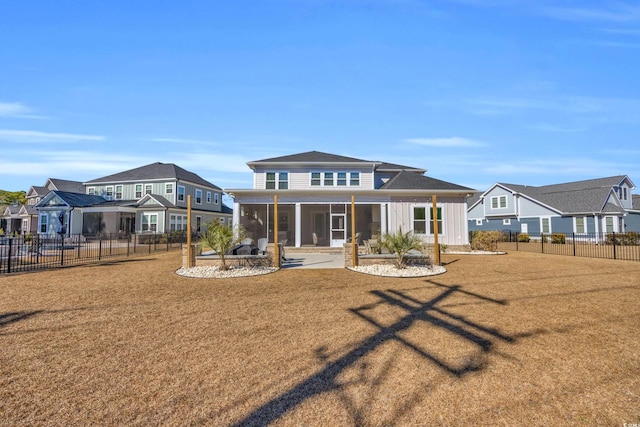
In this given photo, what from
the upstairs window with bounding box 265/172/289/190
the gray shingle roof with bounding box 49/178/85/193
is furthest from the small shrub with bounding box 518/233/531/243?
the gray shingle roof with bounding box 49/178/85/193

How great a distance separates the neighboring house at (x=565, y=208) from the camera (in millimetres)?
26672

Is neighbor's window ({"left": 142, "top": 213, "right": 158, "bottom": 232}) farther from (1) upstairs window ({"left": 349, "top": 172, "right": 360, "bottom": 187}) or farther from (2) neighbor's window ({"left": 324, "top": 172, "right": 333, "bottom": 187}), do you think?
(1) upstairs window ({"left": 349, "top": 172, "right": 360, "bottom": 187})

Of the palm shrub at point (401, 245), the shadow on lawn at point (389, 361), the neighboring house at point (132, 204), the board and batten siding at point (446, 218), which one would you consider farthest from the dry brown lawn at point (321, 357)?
the neighboring house at point (132, 204)

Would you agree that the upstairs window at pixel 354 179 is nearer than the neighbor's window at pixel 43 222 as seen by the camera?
Yes

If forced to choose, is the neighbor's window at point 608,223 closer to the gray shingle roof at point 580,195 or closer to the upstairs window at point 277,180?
the gray shingle roof at point 580,195

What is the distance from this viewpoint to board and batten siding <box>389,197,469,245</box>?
18.9 meters

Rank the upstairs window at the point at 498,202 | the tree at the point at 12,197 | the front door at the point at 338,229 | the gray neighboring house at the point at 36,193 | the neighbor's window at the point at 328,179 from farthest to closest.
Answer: the tree at the point at 12,197 < the gray neighboring house at the point at 36,193 < the upstairs window at the point at 498,202 < the neighbor's window at the point at 328,179 < the front door at the point at 338,229

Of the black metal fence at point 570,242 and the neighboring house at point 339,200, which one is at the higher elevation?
the neighboring house at point 339,200

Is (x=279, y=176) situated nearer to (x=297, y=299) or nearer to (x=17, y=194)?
(x=297, y=299)

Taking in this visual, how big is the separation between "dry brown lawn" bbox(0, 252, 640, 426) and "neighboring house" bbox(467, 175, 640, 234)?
79.8 ft

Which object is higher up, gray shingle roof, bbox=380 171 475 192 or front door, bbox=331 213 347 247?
gray shingle roof, bbox=380 171 475 192

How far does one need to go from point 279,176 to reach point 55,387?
18.0 meters

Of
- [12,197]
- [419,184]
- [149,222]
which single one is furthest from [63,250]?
[12,197]

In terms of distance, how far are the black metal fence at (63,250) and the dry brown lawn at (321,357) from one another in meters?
5.97
